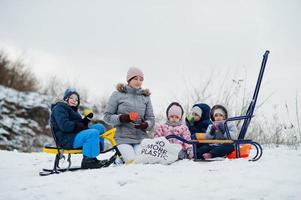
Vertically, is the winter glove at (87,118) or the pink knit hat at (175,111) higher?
the pink knit hat at (175,111)

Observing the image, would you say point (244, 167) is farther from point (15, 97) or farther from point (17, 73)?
point (17, 73)

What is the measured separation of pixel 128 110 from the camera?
5.00 m

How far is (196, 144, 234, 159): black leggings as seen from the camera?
186 inches

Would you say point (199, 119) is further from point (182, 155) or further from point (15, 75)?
point (15, 75)

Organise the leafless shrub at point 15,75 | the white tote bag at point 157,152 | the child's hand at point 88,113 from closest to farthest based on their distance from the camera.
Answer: the white tote bag at point 157,152, the child's hand at point 88,113, the leafless shrub at point 15,75

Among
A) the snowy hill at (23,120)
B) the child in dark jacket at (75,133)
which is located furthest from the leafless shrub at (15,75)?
the child in dark jacket at (75,133)

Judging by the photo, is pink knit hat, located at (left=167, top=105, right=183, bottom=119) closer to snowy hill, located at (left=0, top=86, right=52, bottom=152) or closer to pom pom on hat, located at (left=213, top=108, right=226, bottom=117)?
pom pom on hat, located at (left=213, top=108, right=226, bottom=117)

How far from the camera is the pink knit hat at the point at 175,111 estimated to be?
204 inches

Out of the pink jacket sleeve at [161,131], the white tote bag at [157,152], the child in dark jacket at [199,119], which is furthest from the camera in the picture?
the child in dark jacket at [199,119]

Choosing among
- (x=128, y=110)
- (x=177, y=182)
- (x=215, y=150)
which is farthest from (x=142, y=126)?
(x=177, y=182)

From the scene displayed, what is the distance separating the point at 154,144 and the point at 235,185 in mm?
1566

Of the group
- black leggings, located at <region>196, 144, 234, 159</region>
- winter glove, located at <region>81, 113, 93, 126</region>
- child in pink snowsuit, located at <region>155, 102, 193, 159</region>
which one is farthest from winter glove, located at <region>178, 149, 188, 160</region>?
winter glove, located at <region>81, 113, 93, 126</region>

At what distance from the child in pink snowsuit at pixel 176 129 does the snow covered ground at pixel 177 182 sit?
462 mm

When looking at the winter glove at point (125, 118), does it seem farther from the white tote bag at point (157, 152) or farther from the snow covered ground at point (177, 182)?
the snow covered ground at point (177, 182)
